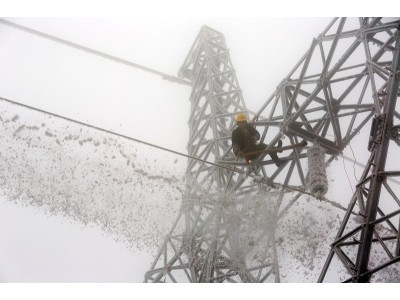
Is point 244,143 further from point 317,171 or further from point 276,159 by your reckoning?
point 317,171

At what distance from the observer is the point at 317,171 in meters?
7.75

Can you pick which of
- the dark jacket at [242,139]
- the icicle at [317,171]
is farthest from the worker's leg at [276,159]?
the icicle at [317,171]

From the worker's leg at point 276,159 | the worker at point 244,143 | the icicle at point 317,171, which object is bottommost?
the icicle at point 317,171

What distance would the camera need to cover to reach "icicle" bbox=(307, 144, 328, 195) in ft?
24.5

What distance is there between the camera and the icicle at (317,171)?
7457 millimetres

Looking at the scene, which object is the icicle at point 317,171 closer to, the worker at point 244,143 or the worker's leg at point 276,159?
the worker's leg at point 276,159

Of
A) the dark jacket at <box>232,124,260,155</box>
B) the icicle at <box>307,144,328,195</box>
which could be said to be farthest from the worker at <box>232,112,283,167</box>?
the icicle at <box>307,144,328,195</box>

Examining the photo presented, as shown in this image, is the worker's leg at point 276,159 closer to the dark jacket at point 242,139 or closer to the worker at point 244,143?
the worker at point 244,143

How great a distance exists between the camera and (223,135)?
1139 cm

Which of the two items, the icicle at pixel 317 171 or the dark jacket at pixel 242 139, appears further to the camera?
the dark jacket at pixel 242 139

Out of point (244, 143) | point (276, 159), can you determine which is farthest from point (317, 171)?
point (244, 143)

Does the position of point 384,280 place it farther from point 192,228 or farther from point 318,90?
point 192,228

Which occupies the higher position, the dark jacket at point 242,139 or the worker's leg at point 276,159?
the dark jacket at point 242,139

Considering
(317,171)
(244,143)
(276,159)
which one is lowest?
(317,171)
